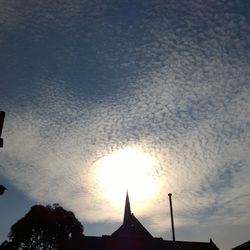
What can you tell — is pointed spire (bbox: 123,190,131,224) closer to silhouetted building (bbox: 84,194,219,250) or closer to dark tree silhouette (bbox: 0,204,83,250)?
silhouetted building (bbox: 84,194,219,250)

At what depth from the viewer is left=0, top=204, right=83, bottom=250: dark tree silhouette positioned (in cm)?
5231

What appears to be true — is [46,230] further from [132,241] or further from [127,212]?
[127,212]

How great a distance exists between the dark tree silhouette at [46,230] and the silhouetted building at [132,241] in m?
4.41

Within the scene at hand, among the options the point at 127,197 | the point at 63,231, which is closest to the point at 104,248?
the point at 63,231

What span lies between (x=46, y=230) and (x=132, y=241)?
17.3 metres

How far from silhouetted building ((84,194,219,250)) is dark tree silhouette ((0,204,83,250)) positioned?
4406mm

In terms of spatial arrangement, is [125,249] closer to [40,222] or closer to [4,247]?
[40,222]

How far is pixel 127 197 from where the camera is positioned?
7369cm

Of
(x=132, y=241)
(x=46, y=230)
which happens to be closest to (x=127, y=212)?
(x=132, y=241)

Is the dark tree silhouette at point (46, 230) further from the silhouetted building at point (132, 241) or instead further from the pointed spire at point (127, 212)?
the pointed spire at point (127, 212)

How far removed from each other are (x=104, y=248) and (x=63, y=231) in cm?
895

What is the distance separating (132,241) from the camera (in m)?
59.6

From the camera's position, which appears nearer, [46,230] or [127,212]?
[46,230]

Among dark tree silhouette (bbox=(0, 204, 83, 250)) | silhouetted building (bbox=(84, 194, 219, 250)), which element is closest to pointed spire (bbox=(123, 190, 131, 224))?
silhouetted building (bbox=(84, 194, 219, 250))
